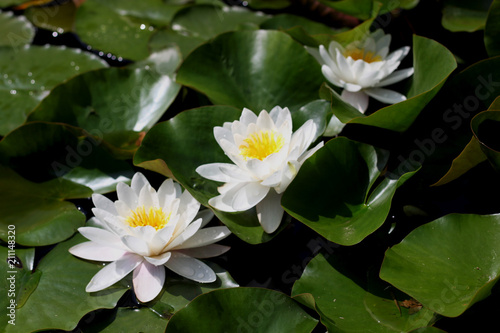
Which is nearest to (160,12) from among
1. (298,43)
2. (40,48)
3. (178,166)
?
(40,48)

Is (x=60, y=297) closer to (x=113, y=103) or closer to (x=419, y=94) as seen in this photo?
(x=113, y=103)

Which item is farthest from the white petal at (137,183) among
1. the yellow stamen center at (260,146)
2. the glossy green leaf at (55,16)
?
the glossy green leaf at (55,16)

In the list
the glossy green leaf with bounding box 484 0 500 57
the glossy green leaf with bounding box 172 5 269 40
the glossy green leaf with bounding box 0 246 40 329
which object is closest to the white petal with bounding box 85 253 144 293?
the glossy green leaf with bounding box 0 246 40 329

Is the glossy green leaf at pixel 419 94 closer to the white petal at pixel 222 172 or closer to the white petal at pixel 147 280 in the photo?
the white petal at pixel 222 172

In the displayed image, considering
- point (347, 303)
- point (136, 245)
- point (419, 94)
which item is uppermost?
point (419, 94)

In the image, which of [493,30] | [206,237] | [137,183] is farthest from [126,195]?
[493,30]

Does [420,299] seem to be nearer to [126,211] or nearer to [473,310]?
[473,310]

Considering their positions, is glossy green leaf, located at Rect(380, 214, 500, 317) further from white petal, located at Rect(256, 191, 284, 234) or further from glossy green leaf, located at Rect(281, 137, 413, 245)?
white petal, located at Rect(256, 191, 284, 234)
